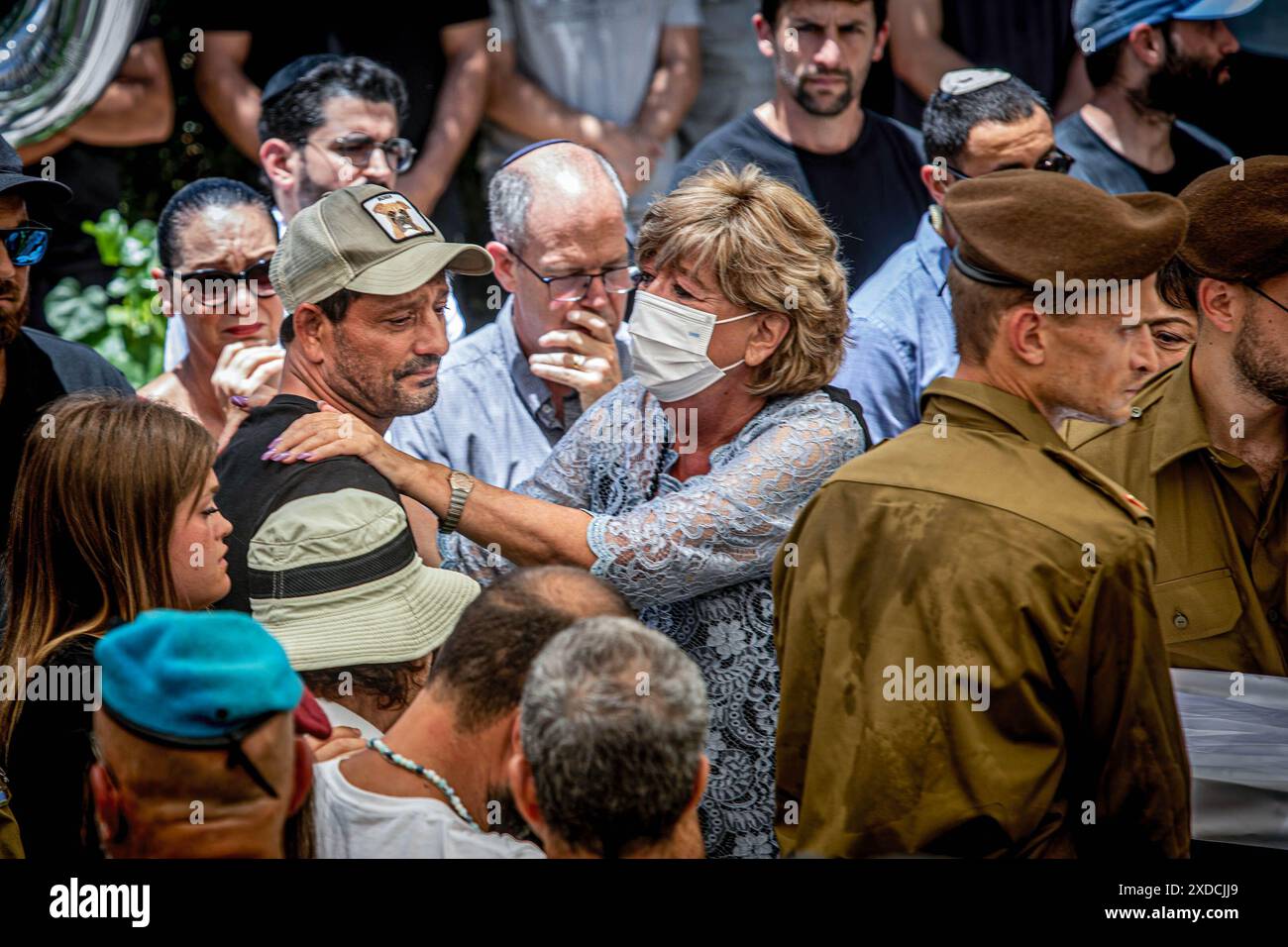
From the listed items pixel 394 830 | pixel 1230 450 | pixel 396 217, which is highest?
pixel 396 217

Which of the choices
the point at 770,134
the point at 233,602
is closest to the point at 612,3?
the point at 770,134

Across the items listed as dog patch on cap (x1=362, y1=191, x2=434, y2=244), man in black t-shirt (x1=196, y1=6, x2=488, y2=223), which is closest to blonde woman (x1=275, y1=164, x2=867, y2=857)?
dog patch on cap (x1=362, y1=191, x2=434, y2=244)

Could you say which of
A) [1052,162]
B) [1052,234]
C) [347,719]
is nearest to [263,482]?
[347,719]

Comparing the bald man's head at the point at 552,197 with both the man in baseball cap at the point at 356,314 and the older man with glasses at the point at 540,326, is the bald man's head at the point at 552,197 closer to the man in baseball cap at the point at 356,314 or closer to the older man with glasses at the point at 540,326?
the older man with glasses at the point at 540,326

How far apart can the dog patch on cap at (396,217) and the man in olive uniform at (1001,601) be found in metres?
1.15

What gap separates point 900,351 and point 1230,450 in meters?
1.26

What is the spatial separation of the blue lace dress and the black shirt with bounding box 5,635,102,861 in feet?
3.30

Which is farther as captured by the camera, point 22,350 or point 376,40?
point 376,40

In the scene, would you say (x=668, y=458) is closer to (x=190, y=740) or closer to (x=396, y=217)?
(x=396, y=217)

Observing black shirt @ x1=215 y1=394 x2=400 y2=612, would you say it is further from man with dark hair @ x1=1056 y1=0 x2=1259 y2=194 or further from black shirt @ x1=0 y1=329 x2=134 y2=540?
man with dark hair @ x1=1056 y1=0 x2=1259 y2=194

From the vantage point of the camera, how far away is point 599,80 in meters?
4.47

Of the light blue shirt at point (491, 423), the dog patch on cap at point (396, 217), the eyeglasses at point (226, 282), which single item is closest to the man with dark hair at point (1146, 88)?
the light blue shirt at point (491, 423)

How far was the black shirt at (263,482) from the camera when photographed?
2.70m

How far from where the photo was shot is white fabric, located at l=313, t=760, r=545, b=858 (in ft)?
6.71
